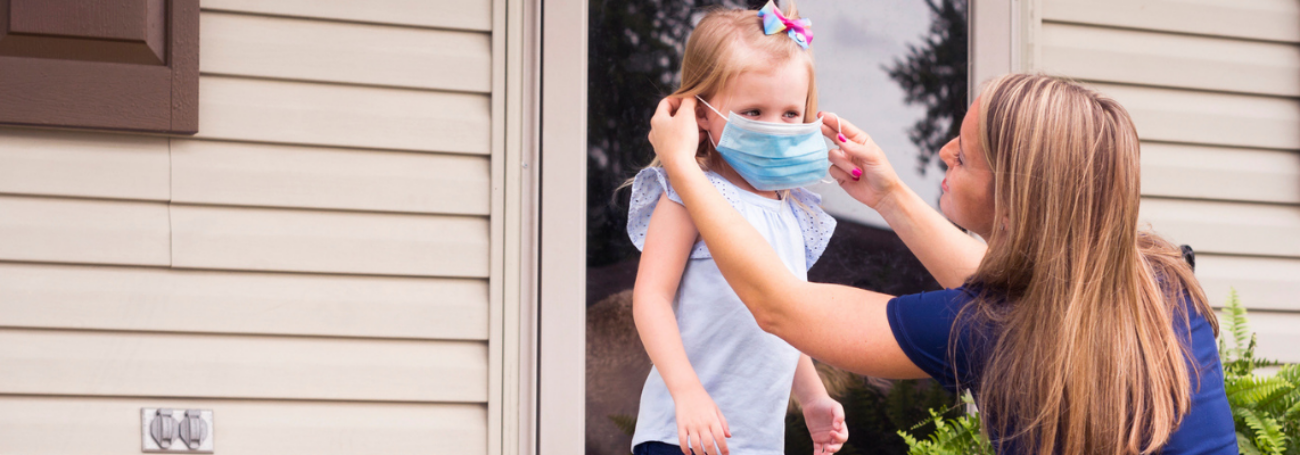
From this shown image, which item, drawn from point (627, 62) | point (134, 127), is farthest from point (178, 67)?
point (627, 62)

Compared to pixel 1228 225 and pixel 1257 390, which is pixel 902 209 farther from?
pixel 1228 225

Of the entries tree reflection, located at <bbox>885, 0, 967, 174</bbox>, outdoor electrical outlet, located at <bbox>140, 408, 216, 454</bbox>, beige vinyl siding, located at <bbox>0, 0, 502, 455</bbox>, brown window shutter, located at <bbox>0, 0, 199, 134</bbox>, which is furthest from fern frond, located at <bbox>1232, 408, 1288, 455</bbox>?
brown window shutter, located at <bbox>0, 0, 199, 134</bbox>

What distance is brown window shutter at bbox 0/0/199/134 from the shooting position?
201cm

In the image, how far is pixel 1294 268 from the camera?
9.52 ft

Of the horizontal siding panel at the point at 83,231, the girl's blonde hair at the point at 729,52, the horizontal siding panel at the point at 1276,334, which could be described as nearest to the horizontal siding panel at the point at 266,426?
the horizontal siding panel at the point at 83,231

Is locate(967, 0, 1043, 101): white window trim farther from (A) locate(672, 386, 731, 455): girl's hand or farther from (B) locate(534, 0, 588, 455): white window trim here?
(A) locate(672, 386, 731, 455): girl's hand

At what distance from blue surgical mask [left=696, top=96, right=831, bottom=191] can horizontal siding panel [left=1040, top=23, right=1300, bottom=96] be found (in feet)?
5.02

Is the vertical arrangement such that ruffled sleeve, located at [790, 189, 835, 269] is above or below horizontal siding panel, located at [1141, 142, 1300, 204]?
below

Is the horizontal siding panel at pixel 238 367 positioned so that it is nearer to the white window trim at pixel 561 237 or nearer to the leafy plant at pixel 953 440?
the white window trim at pixel 561 237

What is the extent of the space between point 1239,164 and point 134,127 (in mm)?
3459

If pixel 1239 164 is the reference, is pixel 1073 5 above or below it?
above

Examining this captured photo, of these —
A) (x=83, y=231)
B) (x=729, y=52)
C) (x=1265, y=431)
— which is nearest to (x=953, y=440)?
(x=1265, y=431)

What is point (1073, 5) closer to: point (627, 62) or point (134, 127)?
point (627, 62)

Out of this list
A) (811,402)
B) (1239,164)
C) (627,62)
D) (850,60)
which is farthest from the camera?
(1239,164)
